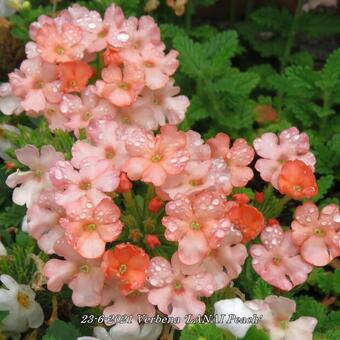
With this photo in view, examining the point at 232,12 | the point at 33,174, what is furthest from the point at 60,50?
the point at 232,12

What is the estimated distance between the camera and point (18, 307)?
1612mm

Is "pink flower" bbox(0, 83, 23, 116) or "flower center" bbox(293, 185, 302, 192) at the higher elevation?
"flower center" bbox(293, 185, 302, 192)

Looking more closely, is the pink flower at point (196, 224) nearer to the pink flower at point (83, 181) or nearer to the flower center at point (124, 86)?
the pink flower at point (83, 181)

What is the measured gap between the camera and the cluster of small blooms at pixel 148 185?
1.46 m

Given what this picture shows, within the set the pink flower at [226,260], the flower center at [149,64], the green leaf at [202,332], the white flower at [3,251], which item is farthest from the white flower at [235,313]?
the flower center at [149,64]

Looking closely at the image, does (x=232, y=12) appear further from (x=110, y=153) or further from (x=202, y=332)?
(x=202, y=332)

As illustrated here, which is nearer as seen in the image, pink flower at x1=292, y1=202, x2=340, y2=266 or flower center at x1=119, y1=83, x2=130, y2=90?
pink flower at x1=292, y1=202, x2=340, y2=266

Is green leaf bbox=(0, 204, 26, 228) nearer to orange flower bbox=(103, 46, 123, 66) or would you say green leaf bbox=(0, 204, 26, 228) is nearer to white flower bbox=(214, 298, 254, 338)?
orange flower bbox=(103, 46, 123, 66)

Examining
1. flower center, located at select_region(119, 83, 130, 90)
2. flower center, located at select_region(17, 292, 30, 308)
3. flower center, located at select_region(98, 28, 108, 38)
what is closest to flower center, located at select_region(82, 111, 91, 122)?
flower center, located at select_region(119, 83, 130, 90)

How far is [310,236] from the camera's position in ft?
5.23

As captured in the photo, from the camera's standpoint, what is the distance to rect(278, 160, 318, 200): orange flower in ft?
5.24

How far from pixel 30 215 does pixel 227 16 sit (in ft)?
5.55

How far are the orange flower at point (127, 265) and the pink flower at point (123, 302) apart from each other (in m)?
0.05

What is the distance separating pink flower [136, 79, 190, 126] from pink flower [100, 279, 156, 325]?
489 millimetres
